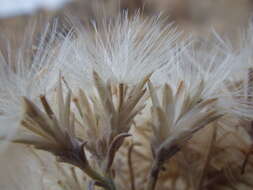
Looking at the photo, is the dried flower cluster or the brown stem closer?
the dried flower cluster

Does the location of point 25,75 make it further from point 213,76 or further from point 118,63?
point 213,76

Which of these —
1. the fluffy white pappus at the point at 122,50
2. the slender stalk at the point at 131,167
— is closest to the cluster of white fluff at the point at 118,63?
the fluffy white pappus at the point at 122,50

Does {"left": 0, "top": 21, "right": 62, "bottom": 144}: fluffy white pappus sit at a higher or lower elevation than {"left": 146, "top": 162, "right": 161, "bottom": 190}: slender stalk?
higher

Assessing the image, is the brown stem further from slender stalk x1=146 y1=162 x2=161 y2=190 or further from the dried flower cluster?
slender stalk x1=146 y1=162 x2=161 y2=190

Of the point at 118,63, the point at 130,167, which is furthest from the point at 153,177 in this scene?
the point at 118,63

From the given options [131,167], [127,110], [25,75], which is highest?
[25,75]

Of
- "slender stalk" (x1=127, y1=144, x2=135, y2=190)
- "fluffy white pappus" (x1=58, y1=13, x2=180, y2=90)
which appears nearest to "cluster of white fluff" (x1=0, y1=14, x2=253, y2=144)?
"fluffy white pappus" (x1=58, y1=13, x2=180, y2=90)

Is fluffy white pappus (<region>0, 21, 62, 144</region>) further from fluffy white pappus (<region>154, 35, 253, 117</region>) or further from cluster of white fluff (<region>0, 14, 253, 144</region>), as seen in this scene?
fluffy white pappus (<region>154, 35, 253, 117</region>)

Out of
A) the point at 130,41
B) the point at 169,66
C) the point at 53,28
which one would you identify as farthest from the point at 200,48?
the point at 53,28
